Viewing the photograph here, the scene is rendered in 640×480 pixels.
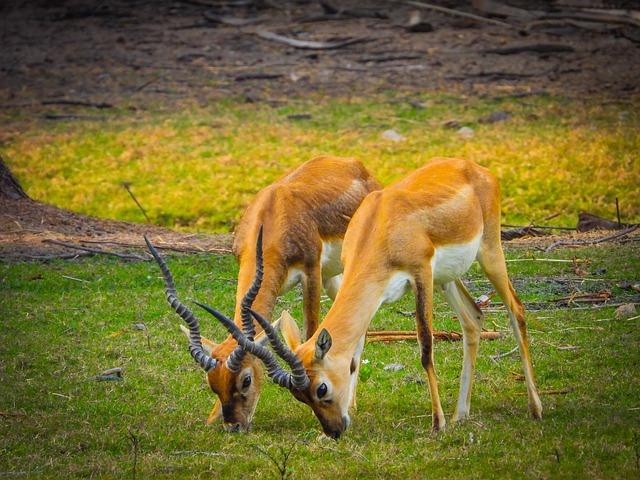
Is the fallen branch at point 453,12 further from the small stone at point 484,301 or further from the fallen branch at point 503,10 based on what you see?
the small stone at point 484,301

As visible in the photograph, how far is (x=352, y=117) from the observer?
21.8 metres

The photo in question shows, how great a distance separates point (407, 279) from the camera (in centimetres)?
801

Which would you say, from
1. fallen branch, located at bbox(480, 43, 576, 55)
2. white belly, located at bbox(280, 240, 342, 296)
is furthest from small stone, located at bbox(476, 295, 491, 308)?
fallen branch, located at bbox(480, 43, 576, 55)

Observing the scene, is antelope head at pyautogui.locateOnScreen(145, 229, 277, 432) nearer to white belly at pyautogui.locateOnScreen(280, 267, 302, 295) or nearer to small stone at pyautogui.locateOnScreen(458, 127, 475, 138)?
white belly at pyautogui.locateOnScreen(280, 267, 302, 295)

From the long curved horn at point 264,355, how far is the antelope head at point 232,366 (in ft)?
0.46

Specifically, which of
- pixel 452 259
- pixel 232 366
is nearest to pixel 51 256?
pixel 232 366

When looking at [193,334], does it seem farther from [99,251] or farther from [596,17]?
[596,17]

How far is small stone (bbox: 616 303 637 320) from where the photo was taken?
1085 cm

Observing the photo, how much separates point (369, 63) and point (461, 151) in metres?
6.37

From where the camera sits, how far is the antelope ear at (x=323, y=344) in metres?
7.45

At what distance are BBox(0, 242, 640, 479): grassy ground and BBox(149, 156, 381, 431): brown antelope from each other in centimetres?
38

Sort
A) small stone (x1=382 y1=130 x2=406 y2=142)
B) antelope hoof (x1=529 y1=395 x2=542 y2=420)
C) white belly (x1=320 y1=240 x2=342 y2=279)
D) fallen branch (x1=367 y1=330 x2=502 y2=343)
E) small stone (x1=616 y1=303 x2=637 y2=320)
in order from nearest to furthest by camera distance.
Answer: antelope hoof (x1=529 y1=395 x2=542 y2=420) → white belly (x1=320 y1=240 x2=342 y2=279) → fallen branch (x1=367 y1=330 x2=502 y2=343) → small stone (x1=616 y1=303 x2=637 y2=320) → small stone (x1=382 y1=130 x2=406 y2=142)

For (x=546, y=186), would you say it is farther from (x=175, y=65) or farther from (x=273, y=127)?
(x=175, y=65)

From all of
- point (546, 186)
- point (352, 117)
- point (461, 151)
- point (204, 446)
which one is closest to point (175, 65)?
point (352, 117)
